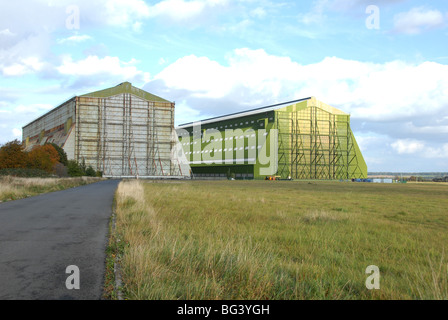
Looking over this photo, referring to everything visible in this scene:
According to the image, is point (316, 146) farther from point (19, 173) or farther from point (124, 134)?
point (19, 173)

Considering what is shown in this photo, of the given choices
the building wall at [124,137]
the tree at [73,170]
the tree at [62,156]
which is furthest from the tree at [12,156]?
the building wall at [124,137]

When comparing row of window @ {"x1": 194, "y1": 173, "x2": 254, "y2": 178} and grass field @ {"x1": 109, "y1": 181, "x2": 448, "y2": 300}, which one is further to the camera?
row of window @ {"x1": 194, "y1": 173, "x2": 254, "y2": 178}

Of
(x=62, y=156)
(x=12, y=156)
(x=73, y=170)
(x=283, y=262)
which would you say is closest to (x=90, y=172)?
(x=62, y=156)

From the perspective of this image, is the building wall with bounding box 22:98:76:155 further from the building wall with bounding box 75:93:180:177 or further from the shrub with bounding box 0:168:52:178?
the shrub with bounding box 0:168:52:178

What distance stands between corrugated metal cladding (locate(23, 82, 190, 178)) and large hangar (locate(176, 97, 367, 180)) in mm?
13372

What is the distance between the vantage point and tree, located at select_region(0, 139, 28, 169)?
152 feet

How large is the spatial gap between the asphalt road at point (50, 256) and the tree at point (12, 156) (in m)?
38.9

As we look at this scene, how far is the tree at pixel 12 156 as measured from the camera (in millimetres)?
46219

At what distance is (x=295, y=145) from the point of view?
8031 cm

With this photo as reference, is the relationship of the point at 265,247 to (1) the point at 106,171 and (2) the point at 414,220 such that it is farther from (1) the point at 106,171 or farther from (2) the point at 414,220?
(1) the point at 106,171

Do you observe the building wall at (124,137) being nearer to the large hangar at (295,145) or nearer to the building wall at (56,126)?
the building wall at (56,126)

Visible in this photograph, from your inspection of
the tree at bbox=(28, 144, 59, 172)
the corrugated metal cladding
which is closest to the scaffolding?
the corrugated metal cladding

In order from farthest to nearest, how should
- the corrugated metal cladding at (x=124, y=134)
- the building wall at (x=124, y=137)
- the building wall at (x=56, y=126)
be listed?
the building wall at (x=56, y=126) → the building wall at (x=124, y=137) → the corrugated metal cladding at (x=124, y=134)

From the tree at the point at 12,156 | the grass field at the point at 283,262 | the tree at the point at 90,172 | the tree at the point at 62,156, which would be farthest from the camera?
the tree at the point at 90,172
